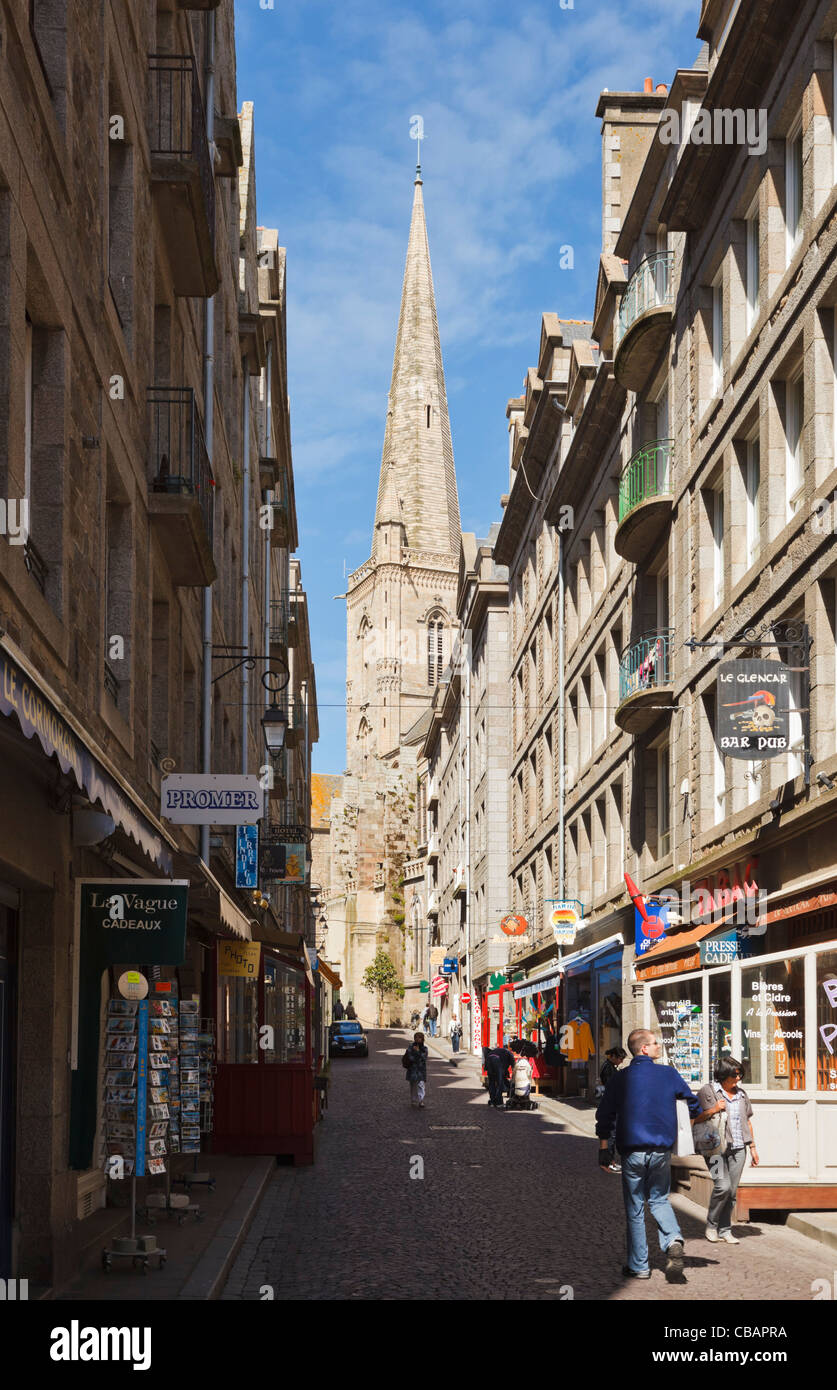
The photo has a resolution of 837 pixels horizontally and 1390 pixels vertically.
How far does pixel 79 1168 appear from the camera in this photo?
1095cm

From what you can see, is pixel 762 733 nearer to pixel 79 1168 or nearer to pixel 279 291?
pixel 79 1168

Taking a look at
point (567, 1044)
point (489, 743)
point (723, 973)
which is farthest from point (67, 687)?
point (489, 743)

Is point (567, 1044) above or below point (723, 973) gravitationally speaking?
below

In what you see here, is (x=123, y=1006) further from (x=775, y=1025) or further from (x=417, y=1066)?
(x=417, y=1066)

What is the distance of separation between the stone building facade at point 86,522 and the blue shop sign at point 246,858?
6.46 meters

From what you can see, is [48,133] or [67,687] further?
[67,687]

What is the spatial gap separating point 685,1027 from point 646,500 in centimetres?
1032

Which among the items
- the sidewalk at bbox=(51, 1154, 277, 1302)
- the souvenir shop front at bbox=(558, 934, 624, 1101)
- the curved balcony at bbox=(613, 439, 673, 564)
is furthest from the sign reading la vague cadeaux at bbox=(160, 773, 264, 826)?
the souvenir shop front at bbox=(558, 934, 624, 1101)

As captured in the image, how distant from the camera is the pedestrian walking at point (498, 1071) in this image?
106 feet

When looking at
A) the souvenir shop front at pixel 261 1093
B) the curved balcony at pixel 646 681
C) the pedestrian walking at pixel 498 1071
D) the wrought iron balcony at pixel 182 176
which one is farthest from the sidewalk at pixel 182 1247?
the pedestrian walking at pixel 498 1071

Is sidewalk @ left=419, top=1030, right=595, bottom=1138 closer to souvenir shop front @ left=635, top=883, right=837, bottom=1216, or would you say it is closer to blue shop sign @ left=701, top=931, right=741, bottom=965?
blue shop sign @ left=701, top=931, right=741, bottom=965

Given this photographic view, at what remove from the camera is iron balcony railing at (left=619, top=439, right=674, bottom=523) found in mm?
A: 27453

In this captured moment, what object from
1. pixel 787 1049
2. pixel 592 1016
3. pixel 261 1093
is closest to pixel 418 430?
pixel 592 1016
